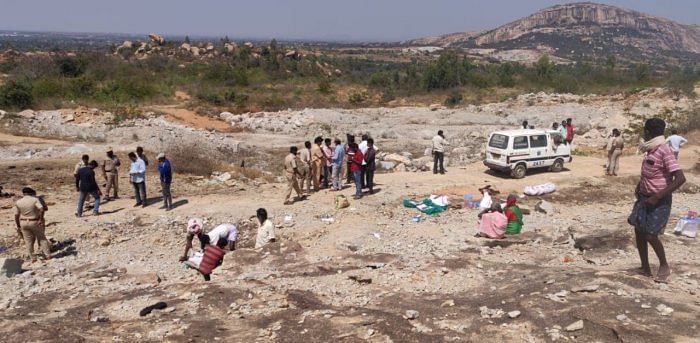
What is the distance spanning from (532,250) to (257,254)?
5038mm

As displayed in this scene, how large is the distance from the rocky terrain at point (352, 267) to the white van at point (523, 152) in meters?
0.57

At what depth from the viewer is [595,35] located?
165375 millimetres

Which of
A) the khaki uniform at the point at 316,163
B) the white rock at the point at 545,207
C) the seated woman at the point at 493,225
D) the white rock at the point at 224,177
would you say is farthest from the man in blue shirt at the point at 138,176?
the white rock at the point at 545,207

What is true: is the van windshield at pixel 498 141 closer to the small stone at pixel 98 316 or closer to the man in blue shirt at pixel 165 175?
the man in blue shirt at pixel 165 175

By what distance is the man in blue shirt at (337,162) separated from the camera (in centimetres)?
1372

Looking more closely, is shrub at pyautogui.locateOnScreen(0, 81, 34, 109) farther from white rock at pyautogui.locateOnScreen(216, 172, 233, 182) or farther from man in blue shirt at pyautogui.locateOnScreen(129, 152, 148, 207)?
man in blue shirt at pyautogui.locateOnScreen(129, 152, 148, 207)

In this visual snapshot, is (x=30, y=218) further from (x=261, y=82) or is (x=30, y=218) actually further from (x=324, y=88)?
(x=261, y=82)

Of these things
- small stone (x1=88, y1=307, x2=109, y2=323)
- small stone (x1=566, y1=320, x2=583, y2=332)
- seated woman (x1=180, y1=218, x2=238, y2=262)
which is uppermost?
small stone (x1=566, y1=320, x2=583, y2=332)

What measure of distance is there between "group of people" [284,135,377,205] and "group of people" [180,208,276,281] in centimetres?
296

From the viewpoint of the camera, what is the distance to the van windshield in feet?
51.8

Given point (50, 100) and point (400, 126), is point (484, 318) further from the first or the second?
point (50, 100)

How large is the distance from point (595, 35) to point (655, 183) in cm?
18066

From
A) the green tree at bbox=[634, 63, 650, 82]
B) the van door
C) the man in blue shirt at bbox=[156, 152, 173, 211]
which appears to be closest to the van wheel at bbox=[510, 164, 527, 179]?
the van door

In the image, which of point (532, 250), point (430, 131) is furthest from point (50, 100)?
point (532, 250)
